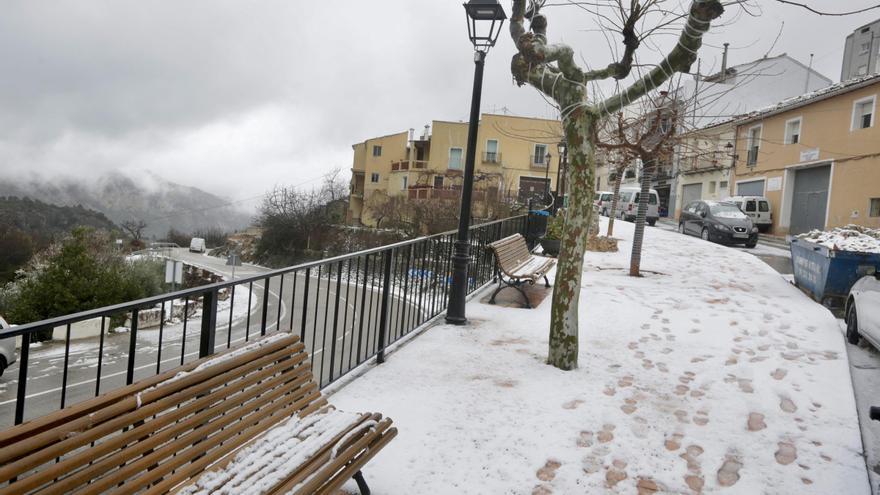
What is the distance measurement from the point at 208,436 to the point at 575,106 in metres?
3.54

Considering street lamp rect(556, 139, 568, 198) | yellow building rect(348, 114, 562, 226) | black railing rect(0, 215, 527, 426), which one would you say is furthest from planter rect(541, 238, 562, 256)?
yellow building rect(348, 114, 562, 226)

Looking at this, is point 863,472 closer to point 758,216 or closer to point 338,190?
point 758,216

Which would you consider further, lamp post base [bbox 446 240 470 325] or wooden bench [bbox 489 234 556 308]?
wooden bench [bbox 489 234 556 308]

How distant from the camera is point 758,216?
959 inches

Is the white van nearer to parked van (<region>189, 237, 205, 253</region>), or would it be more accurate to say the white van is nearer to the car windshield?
the car windshield

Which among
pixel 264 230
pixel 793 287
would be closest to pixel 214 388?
pixel 793 287

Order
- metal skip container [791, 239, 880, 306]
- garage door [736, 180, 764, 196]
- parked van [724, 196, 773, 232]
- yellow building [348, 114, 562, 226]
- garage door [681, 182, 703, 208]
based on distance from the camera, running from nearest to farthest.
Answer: metal skip container [791, 239, 880, 306] → parked van [724, 196, 773, 232] → garage door [736, 180, 764, 196] → garage door [681, 182, 703, 208] → yellow building [348, 114, 562, 226]

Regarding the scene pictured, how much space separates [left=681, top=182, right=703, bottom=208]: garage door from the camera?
33.0m

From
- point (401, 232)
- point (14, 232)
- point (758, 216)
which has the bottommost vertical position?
point (14, 232)

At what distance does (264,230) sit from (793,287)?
46.6 meters

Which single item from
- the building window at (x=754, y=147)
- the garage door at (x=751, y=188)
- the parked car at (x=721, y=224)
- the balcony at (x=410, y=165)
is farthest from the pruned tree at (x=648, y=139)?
the balcony at (x=410, y=165)

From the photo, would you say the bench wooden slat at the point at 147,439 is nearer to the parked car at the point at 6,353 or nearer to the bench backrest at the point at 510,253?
the bench backrest at the point at 510,253

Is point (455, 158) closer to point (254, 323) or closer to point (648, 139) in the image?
point (254, 323)

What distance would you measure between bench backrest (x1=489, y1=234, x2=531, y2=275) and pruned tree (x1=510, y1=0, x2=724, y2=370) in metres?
2.15
